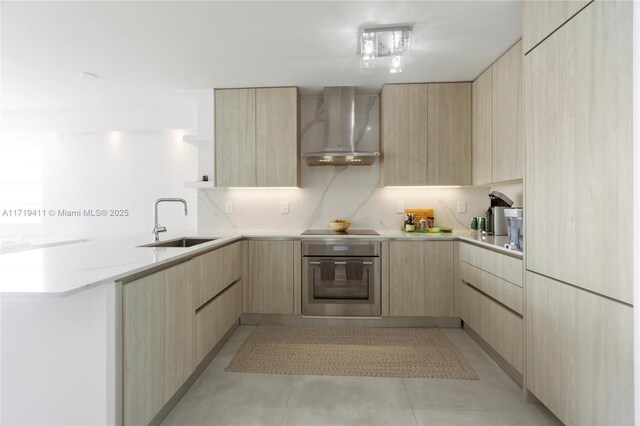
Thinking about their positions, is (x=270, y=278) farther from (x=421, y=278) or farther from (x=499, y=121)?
(x=499, y=121)

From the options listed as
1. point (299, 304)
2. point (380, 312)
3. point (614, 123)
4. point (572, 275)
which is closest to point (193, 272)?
point (299, 304)

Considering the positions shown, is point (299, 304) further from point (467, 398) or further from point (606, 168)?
point (606, 168)

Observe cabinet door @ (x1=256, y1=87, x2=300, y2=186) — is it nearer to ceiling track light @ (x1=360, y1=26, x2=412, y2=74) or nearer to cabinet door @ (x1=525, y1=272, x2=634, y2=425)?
ceiling track light @ (x1=360, y1=26, x2=412, y2=74)

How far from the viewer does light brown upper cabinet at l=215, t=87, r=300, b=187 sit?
10.7 ft

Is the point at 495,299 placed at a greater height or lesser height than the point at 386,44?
lesser

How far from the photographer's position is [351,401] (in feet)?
6.13

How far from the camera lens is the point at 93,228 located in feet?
13.3

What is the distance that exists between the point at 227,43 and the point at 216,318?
6.71 ft

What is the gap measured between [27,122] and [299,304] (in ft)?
13.5

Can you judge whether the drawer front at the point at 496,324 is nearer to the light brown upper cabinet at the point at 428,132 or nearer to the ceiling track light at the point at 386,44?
the light brown upper cabinet at the point at 428,132

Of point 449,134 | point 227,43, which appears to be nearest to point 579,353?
point 449,134

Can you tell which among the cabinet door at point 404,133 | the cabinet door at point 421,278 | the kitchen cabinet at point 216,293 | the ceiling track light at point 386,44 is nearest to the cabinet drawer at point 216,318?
the kitchen cabinet at point 216,293

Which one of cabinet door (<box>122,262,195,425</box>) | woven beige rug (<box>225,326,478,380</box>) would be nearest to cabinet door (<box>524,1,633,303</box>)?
woven beige rug (<box>225,326,478,380</box>)

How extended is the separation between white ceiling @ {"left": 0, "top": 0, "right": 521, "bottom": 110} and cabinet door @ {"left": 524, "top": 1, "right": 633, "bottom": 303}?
2.49ft
